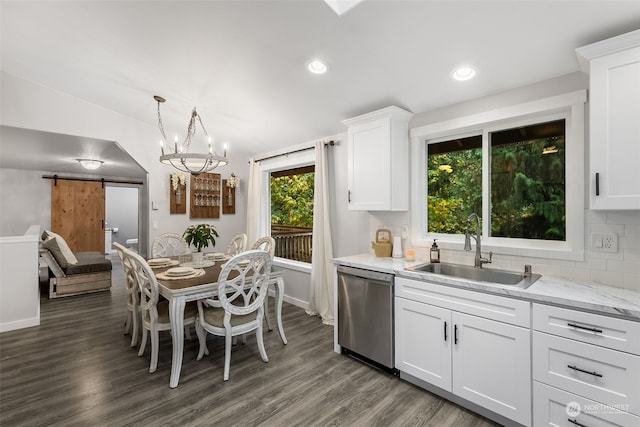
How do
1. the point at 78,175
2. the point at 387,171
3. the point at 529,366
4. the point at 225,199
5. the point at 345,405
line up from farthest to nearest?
the point at 78,175 → the point at 225,199 → the point at 387,171 → the point at 345,405 → the point at 529,366

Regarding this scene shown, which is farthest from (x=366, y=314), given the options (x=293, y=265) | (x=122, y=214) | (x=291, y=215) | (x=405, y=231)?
(x=122, y=214)

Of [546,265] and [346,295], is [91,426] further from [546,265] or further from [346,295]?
[546,265]

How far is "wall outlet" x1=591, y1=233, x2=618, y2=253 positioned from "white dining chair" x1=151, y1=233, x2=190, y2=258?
4323 mm

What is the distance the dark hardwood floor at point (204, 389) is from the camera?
1.97 m

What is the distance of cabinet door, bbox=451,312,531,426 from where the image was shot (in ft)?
5.86

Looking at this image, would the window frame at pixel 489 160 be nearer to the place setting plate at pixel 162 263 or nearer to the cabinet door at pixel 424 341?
the cabinet door at pixel 424 341

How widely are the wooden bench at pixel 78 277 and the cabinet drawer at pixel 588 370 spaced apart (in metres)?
5.85

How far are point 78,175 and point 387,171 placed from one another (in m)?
7.34

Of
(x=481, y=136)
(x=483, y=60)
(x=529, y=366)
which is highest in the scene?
(x=483, y=60)

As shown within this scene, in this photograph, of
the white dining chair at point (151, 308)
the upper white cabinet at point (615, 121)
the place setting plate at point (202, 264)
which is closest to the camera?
the upper white cabinet at point (615, 121)

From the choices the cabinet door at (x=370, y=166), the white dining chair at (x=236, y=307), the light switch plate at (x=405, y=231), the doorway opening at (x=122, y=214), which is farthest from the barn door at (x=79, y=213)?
the light switch plate at (x=405, y=231)

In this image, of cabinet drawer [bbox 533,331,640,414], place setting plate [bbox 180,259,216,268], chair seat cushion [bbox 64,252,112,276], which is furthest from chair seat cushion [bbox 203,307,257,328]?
chair seat cushion [bbox 64,252,112,276]

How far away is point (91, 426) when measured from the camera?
1.88 metres

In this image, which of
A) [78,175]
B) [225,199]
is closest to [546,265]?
[225,199]
